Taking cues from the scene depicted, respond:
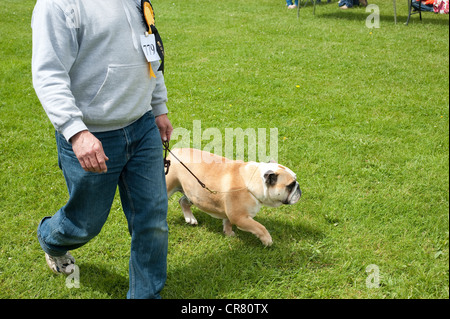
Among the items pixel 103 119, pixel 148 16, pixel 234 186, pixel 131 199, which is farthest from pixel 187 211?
pixel 148 16

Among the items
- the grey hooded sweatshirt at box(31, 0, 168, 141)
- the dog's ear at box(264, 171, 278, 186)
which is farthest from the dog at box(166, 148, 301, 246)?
the grey hooded sweatshirt at box(31, 0, 168, 141)

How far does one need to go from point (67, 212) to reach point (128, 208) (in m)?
0.37

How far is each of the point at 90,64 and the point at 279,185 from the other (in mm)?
1737

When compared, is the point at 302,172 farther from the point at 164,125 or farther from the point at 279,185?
the point at 164,125

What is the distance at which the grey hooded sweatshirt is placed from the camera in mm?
2217

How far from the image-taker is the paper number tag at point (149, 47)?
260 centimetres

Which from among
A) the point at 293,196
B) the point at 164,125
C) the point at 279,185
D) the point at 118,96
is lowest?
the point at 293,196

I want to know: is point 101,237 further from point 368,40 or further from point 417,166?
point 368,40

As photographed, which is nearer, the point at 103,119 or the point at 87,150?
the point at 87,150

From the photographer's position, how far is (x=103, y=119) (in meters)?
2.50

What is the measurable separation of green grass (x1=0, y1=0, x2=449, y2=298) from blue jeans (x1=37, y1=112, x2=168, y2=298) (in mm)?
467

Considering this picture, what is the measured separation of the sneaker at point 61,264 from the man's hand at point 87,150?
1.37 meters

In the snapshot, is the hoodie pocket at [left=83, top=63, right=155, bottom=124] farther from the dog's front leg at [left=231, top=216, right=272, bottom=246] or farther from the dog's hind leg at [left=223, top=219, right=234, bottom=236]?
the dog's hind leg at [left=223, top=219, right=234, bottom=236]
